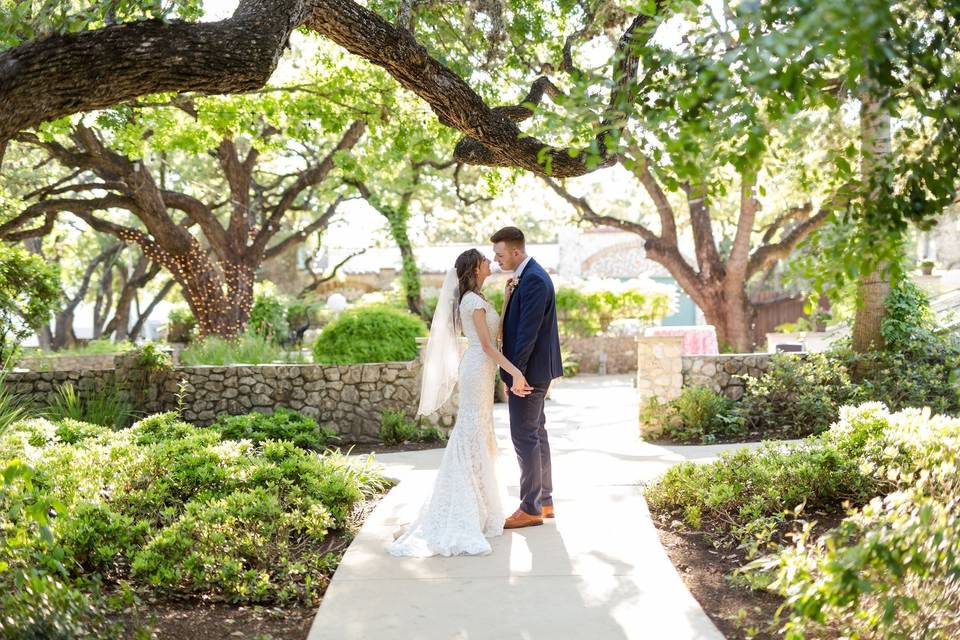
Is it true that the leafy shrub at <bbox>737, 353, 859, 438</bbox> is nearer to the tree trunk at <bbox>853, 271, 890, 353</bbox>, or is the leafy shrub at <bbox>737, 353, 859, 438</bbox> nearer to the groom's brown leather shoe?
the tree trunk at <bbox>853, 271, 890, 353</bbox>

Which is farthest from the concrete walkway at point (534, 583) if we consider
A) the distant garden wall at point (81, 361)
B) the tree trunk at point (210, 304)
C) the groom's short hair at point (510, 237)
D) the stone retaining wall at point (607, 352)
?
the stone retaining wall at point (607, 352)

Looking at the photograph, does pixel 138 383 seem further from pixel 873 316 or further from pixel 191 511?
pixel 873 316

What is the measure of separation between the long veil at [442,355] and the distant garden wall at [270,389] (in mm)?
4630

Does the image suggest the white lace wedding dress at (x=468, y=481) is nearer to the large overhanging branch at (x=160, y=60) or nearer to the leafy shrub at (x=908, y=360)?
the large overhanging branch at (x=160, y=60)

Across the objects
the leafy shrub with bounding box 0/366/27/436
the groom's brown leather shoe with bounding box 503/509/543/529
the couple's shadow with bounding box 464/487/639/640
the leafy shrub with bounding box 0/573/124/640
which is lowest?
the couple's shadow with bounding box 464/487/639/640

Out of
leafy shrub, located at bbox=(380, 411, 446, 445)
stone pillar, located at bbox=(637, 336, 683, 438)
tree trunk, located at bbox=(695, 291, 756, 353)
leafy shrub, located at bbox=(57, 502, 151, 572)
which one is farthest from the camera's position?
tree trunk, located at bbox=(695, 291, 756, 353)

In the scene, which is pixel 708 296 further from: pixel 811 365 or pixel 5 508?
pixel 5 508

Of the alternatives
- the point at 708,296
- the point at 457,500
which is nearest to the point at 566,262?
the point at 708,296

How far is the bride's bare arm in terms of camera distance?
21.7 ft

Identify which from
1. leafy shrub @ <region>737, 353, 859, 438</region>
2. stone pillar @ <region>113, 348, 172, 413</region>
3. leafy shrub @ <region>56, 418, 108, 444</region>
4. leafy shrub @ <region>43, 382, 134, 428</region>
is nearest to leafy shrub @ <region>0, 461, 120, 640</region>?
leafy shrub @ <region>56, 418, 108, 444</region>

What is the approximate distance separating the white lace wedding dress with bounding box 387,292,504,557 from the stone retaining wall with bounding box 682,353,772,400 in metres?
5.74

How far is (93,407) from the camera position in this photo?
11664 mm

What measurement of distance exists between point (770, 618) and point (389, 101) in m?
8.17

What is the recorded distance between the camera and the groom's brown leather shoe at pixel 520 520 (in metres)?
6.73
